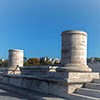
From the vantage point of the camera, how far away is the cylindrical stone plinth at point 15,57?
642 inches

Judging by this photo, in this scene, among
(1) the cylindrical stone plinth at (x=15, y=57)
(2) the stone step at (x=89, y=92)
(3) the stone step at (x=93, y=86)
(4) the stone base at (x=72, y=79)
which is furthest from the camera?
(1) the cylindrical stone plinth at (x=15, y=57)

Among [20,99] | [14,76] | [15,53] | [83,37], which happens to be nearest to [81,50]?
[83,37]

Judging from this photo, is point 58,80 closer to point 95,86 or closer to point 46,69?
point 95,86

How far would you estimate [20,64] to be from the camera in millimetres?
16969

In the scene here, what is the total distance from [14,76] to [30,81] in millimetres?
2641

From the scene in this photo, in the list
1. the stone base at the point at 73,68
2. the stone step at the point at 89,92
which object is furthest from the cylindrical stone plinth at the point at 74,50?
the stone step at the point at 89,92

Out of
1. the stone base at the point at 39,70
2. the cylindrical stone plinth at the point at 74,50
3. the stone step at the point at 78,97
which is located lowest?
the stone step at the point at 78,97

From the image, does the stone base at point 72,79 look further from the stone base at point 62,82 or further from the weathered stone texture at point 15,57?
the weathered stone texture at point 15,57

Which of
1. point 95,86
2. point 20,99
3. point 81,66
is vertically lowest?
point 20,99

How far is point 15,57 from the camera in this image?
16.4 m

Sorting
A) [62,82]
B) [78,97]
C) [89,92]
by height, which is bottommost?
[78,97]

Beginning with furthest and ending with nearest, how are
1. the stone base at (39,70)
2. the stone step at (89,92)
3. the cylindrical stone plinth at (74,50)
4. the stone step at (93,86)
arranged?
the stone base at (39,70)
the cylindrical stone plinth at (74,50)
the stone step at (93,86)
the stone step at (89,92)

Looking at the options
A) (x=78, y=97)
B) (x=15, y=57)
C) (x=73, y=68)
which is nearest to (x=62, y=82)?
(x=73, y=68)

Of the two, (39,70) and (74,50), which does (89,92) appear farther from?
(39,70)
